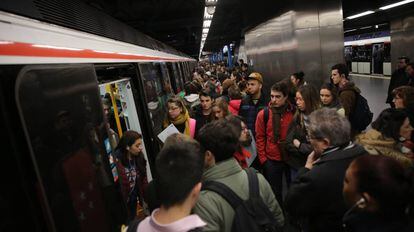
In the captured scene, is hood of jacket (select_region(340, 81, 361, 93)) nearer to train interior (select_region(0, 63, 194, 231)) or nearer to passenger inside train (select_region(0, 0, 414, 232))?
passenger inside train (select_region(0, 0, 414, 232))

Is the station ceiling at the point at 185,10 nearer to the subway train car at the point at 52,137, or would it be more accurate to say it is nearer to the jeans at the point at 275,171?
the jeans at the point at 275,171

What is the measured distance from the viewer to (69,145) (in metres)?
1.74

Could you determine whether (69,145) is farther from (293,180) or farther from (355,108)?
(355,108)

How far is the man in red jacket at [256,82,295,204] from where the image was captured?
3639 mm

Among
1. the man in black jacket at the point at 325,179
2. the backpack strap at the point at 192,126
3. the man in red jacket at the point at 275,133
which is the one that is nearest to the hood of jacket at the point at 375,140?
the man in black jacket at the point at 325,179

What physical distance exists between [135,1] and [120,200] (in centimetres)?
826

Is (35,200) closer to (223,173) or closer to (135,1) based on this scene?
(223,173)

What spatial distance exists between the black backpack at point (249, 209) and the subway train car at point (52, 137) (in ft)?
2.22

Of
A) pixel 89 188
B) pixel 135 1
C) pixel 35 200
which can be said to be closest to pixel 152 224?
pixel 35 200

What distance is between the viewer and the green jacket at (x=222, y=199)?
175cm

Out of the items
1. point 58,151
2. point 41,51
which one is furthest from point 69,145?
point 41,51

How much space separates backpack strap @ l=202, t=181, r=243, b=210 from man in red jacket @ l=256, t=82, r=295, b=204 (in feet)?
6.26

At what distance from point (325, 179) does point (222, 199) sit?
670 millimetres

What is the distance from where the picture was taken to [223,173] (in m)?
1.87
